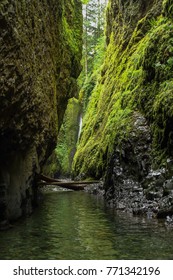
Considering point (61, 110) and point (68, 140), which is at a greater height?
point (61, 110)

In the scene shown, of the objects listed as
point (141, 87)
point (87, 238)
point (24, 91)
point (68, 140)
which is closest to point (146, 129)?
point (141, 87)

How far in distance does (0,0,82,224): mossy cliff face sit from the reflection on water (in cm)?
104

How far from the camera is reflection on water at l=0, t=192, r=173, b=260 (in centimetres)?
589

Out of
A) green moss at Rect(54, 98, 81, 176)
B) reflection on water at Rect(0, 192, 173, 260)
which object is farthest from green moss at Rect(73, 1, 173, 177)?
green moss at Rect(54, 98, 81, 176)

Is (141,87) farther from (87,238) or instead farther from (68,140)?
(68,140)

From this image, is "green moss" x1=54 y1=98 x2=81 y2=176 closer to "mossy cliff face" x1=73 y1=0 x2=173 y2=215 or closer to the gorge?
the gorge

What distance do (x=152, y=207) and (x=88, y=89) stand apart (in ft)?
90.1

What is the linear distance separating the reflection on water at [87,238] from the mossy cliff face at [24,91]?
1.04 metres

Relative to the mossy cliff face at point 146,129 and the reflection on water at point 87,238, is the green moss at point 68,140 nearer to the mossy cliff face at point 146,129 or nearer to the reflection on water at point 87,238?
the mossy cliff face at point 146,129

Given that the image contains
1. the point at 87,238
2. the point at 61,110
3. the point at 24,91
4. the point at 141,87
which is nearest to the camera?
the point at 87,238

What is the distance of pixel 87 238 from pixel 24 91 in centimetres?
329

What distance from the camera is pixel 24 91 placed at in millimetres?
8109

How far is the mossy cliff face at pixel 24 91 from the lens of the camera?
7105 mm

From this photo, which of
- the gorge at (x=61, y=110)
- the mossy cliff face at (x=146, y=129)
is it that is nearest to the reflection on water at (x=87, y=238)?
the gorge at (x=61, y=110)
